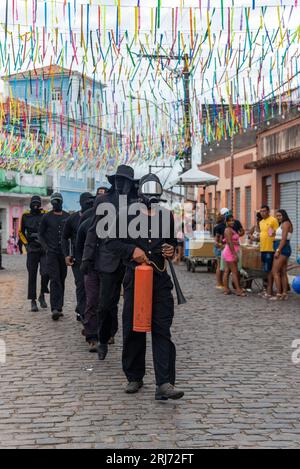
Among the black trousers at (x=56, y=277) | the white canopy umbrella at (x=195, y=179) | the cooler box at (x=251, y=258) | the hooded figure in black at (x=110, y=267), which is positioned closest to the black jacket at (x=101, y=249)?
the hooded figure in black at (x=110, y=267)

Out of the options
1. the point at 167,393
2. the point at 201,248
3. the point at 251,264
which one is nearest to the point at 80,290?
the point at 167,393

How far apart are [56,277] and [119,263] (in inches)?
138

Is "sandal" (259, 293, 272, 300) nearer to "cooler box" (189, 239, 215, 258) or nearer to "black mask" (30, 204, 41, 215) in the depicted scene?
"black mask" (30, 204, 41, 215)

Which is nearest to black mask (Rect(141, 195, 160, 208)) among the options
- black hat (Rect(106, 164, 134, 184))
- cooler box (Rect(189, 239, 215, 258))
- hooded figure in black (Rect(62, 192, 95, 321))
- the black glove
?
black hat (Rect(106, 164, 134, 184))

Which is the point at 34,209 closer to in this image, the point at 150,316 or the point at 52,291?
the point at 52,291

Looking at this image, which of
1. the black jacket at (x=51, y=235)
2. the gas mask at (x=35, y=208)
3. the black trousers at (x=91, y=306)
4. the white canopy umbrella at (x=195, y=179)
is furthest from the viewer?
the white canopy umbrella at (x=195, y=179)

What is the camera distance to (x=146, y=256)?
6.73 meters

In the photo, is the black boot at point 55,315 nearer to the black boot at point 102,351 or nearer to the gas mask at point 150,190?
the black boot at point 102,351

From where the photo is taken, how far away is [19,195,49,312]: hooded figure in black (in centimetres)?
1265

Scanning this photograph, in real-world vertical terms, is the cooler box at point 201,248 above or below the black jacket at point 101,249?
below

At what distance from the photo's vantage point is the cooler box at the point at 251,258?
16078 millimetres

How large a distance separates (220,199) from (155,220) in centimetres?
3387

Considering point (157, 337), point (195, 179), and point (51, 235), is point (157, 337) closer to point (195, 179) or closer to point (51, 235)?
point (51, 235)
